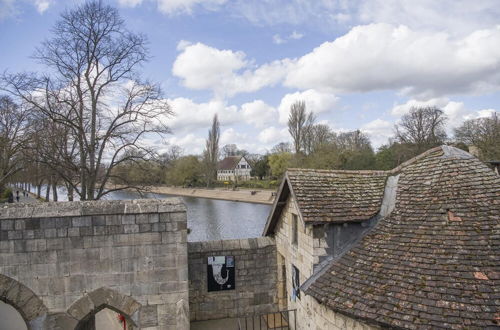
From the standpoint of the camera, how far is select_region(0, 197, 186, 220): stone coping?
6.00 meters

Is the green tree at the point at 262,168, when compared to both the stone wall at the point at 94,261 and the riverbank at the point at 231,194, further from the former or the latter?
the stone wall at the point at 94,261

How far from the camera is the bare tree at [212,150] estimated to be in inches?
2416

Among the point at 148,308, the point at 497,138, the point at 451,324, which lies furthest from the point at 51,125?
the point at 497,138

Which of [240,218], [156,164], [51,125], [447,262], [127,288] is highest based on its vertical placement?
[51,125]

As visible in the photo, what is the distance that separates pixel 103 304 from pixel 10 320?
4485mm

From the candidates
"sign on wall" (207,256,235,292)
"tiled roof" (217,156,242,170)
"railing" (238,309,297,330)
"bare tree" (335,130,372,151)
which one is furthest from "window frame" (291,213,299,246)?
"tiled roof" (217,156,242,170)

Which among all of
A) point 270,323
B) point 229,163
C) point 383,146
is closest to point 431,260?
point 270,323

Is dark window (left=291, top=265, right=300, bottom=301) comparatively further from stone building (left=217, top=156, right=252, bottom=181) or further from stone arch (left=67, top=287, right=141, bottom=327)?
stone building (left=217, top=156, right=252, bottom=181)

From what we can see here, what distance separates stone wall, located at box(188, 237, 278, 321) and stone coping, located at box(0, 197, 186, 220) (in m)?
2.29

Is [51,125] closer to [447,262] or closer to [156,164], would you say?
[156,164]

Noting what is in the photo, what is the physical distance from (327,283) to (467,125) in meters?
36.8

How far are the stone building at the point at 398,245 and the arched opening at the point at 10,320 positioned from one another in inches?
266

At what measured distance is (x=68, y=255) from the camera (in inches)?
241

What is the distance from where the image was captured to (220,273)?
8367mm
